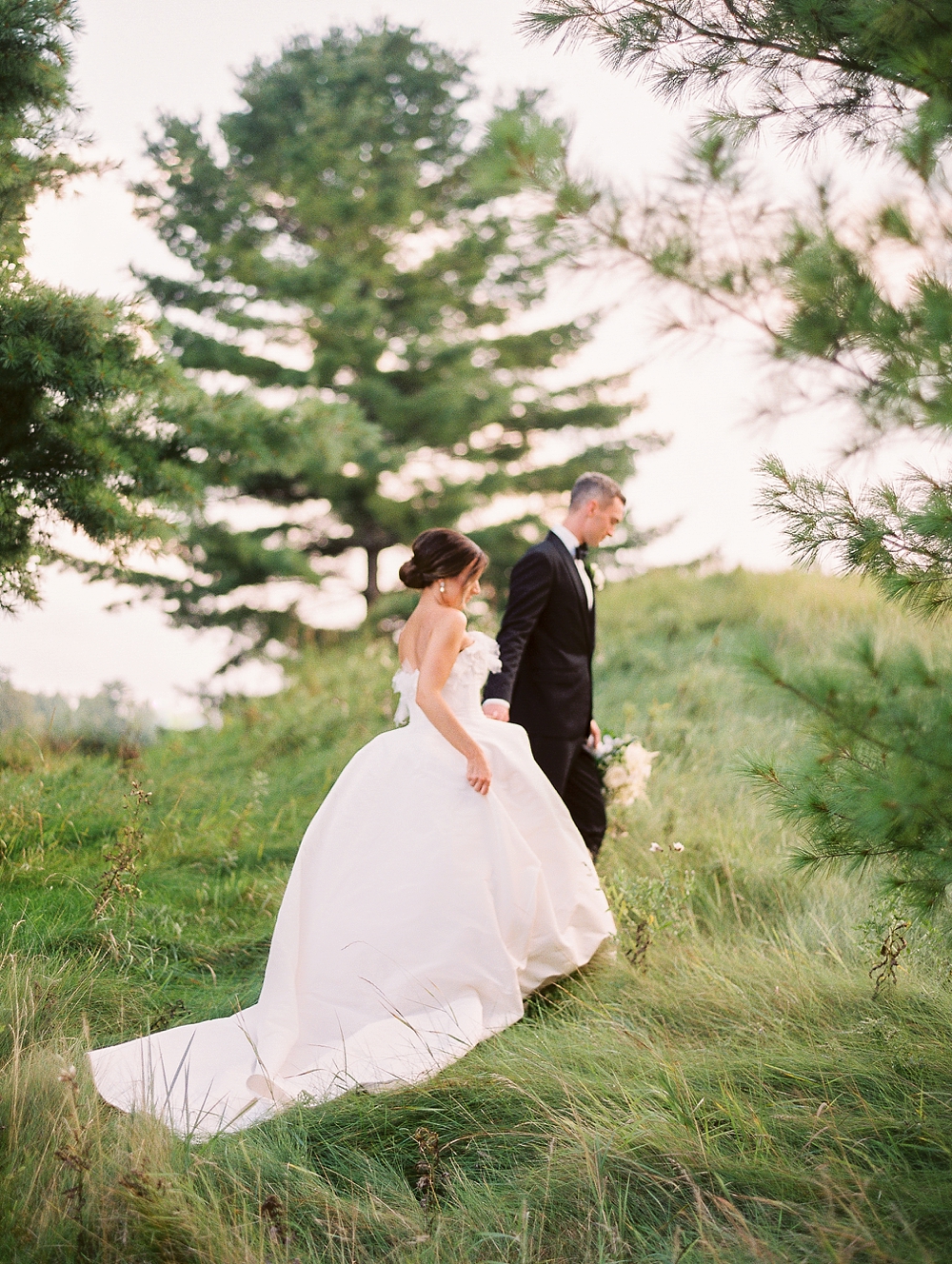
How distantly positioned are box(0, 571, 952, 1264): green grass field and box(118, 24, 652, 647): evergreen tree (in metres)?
9.75

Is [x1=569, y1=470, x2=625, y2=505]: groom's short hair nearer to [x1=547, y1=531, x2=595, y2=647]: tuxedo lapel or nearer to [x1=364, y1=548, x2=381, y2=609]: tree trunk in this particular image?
[x1=547, y1=531, x2=595, y2=647]: tuxedo lapel

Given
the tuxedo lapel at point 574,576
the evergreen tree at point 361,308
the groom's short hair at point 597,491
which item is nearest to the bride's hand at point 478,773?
the tuxedo lapel at point 574,576

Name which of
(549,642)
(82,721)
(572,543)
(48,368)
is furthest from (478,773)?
(82,721)

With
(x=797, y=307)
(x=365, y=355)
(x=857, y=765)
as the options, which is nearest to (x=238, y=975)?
(x=857, y=765)

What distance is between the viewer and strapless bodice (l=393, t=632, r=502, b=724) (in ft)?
14.3

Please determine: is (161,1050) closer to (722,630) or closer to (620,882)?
(620,882)

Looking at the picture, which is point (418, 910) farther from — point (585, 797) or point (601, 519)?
point (601, 519)

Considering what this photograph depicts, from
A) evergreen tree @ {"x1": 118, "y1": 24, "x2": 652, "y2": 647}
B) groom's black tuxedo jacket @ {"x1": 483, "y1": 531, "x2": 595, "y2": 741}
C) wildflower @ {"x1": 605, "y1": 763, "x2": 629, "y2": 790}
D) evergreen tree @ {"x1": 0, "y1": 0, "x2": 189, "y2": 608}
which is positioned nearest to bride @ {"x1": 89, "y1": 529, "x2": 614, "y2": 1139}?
groom's black tuxedo jacket @ {"x1": 483, "y1": 531, "x2": 595, "y2": 741}

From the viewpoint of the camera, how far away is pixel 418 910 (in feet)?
12.8

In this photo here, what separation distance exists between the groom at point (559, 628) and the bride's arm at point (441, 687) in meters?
0.86

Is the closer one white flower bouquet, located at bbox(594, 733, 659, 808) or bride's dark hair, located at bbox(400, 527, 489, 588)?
bride's dark hair, located at bbox(400, 527, 489, 588)

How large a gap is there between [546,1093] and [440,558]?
2.15 metres

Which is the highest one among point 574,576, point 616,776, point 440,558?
point 440,558

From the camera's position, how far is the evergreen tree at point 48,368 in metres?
4.79
